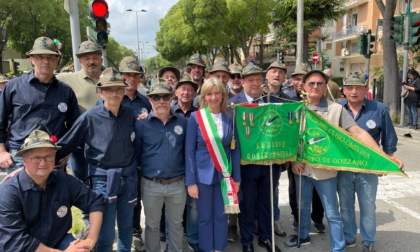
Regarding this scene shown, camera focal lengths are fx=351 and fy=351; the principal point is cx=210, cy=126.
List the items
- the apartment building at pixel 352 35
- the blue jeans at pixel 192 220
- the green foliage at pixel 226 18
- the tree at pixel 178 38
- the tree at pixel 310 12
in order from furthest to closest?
the tree at pixel 178 38 < the apartment building at pixel 352 35 < the green foliage at pixel 226 18 < the tree at pixel 310 12 < the blue jeans at pixel 192 220

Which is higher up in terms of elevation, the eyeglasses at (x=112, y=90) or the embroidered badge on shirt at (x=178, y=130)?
the eyeglasses at (x=112, y=90)

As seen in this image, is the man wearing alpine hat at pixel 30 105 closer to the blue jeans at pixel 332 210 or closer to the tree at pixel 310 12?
the blue jeans at pixel 332 210

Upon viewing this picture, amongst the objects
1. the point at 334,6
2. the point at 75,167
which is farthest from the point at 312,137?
→ the point at 334,6

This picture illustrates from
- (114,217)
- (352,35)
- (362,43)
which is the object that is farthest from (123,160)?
(352,35)

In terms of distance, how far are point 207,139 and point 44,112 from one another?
167 cm

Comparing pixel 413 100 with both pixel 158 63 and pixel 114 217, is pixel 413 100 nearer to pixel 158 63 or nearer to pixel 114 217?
pixel 114 217

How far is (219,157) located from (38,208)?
5.66ft

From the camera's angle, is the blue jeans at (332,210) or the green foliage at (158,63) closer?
the blue jeans at (332,210)

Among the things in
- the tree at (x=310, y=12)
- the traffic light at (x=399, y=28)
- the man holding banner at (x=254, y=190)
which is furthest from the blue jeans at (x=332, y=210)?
the tree at (x=310, y=12)

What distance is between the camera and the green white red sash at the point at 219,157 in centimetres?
362

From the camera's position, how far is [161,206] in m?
3.73

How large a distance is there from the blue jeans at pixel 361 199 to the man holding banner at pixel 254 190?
→ 2.54ft

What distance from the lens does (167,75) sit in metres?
5.12

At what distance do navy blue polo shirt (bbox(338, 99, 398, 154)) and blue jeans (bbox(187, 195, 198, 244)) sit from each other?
82.9 inches
